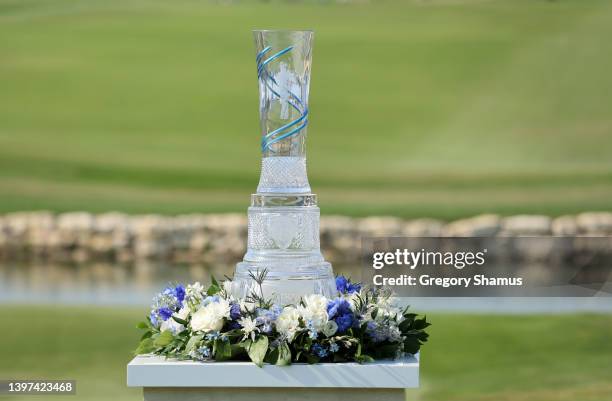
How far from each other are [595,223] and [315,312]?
10650 mm

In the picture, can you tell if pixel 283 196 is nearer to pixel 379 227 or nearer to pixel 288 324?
pixel 288 324

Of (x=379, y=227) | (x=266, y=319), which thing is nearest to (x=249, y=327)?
(x=266, y=319)

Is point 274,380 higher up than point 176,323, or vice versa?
point 176,323

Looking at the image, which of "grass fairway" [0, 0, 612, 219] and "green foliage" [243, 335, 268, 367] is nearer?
"green foliage" [243, 335, 268, 367]

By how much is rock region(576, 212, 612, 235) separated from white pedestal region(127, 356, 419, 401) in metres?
10.3

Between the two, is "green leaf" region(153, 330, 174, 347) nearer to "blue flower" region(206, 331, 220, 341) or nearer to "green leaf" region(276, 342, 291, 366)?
"blue flower" region(206, 331, 220, 341)

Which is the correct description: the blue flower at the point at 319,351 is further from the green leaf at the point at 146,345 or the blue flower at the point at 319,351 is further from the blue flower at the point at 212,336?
the green leaf at the point at 146,345

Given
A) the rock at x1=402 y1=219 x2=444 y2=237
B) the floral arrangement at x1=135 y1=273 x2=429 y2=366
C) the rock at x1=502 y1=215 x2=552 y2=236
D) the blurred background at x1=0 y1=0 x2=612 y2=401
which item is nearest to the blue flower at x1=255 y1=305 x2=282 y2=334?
the floral arrangement at x1=135 y1=273 x2=429 y2=366

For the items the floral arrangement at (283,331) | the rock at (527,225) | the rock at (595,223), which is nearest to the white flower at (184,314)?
the floral arrangement at (283,331)

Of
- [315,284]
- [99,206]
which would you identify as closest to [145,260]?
[99,206]

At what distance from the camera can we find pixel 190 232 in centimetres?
1280

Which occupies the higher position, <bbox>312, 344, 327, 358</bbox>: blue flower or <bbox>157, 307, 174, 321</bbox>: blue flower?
<bbox>157, 307, 174, 321</bbox>: blue flower

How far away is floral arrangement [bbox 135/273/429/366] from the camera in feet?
10.2

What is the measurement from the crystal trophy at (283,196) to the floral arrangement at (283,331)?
0.26 ft
